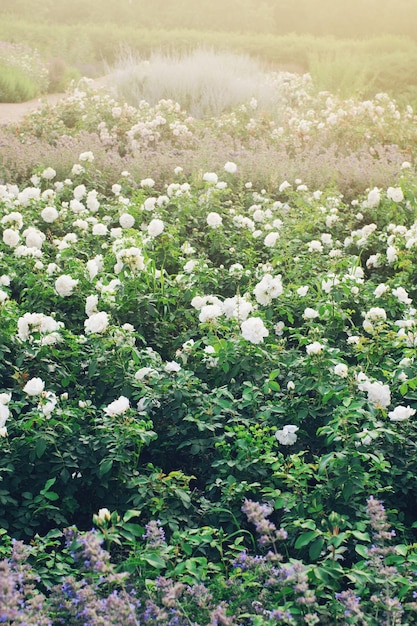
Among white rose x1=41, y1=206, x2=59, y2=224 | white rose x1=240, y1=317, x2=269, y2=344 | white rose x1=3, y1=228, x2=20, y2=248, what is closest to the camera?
white rose x1=240, y1=317, x2=269, y2=344

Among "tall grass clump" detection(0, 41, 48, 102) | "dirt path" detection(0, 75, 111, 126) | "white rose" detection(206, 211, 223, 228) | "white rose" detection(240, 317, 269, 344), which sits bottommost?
"dirt path" detection(0, 75, 111, 126)

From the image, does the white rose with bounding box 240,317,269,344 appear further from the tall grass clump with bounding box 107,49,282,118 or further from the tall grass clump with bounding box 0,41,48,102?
the tall grass clump with bounding box 0,41,48,102

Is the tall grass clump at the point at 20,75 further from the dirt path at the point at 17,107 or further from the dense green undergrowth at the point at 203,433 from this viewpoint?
the dense green undergrowth at the point at 203,433

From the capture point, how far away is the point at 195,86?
10.2 metres

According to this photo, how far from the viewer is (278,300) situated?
345 centimetres

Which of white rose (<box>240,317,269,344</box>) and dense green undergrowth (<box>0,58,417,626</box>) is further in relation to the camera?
white rose (<box>240,317,269,344</box>)

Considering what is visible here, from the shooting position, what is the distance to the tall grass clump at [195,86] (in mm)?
9828

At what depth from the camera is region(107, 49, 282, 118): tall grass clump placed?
32.2 feet

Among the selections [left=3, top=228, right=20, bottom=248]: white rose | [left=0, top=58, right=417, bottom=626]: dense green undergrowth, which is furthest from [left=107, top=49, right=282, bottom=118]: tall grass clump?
[left=3, top=228, right=20, bottom=248]: white rose

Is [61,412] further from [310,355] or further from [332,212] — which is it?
[332,212]

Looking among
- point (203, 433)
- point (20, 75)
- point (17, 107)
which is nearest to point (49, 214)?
point (203, 433)

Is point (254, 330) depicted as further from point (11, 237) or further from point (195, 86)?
point (195, 86)

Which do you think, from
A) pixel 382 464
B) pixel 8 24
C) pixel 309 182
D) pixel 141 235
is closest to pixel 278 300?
pixel 141 235

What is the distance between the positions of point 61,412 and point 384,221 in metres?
3.36
